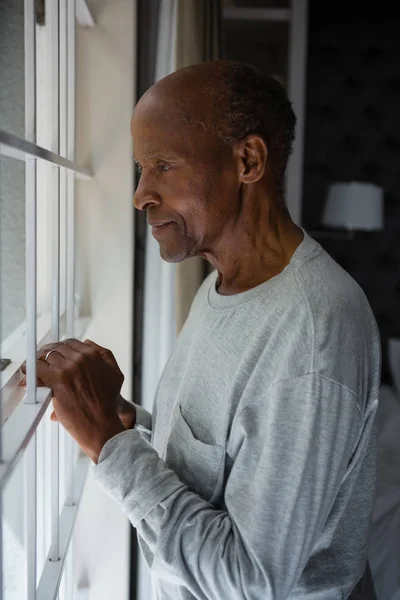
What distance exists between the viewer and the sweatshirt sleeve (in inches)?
29.3

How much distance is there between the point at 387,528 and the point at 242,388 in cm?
132

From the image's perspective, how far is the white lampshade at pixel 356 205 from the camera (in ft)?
11.1

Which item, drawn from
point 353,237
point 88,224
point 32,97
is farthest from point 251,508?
point 353,237

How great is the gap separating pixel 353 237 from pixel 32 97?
9.87 feet

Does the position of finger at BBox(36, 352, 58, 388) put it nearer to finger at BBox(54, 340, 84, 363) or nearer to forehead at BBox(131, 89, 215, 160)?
finger at BBox(54, 340, 84, 363)

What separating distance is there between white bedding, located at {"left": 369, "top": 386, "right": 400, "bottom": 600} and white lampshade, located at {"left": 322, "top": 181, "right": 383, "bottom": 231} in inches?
53.3

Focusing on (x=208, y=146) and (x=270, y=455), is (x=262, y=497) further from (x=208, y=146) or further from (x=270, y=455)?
(x=208, y=146)

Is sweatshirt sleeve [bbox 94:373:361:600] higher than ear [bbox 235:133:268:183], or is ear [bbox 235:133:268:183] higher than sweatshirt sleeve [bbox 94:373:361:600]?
ear [bbox 235:133:268:183]

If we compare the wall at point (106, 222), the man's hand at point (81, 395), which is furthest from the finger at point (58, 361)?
the wall at point (106, 222)

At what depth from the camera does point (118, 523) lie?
1656 mm

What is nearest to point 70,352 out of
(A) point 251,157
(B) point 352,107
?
(A) point 251,157

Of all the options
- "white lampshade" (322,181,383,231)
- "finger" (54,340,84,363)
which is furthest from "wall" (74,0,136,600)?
"white lampshade" (322,181,383,231)

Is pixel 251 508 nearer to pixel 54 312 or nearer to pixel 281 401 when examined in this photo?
pixel 281 401

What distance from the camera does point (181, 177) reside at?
2.96 ft
